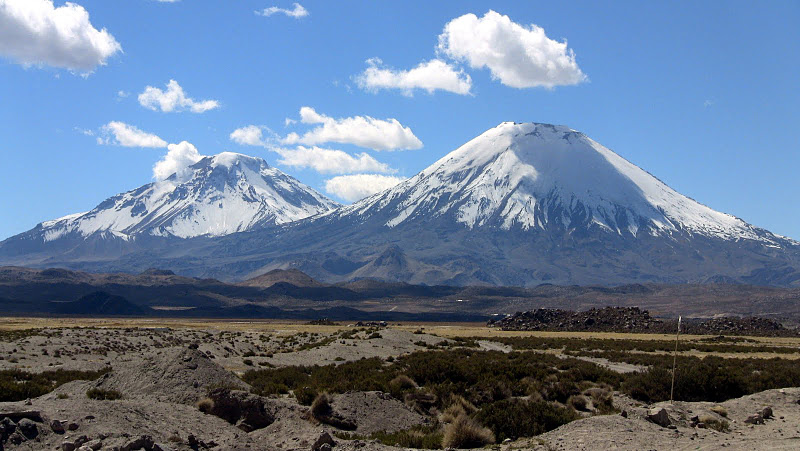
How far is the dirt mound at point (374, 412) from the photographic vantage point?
2114cm

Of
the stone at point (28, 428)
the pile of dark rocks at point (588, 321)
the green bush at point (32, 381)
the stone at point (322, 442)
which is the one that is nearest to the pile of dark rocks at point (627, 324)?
the pile of dark rocks at point (588, 321)

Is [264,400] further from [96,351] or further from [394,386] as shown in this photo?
[96,351]

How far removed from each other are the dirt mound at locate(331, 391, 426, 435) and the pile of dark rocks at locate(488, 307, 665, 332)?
208 ft

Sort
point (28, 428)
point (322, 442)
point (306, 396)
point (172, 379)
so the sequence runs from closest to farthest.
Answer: point (28, 428) < point (322, 442) < point (306, 396) < point (172, 379)

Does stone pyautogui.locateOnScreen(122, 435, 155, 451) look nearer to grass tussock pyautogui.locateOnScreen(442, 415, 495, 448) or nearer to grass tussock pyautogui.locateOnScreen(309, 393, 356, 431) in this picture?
grass tussock pyautogui.locateOnScreen(309, 393, 356, 431)

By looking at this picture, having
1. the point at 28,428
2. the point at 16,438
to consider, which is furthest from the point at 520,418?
the point at 16,438

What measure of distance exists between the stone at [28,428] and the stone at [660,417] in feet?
47.1

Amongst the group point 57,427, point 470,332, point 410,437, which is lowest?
point 470,332

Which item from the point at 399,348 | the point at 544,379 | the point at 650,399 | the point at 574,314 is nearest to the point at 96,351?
the point at 399,348

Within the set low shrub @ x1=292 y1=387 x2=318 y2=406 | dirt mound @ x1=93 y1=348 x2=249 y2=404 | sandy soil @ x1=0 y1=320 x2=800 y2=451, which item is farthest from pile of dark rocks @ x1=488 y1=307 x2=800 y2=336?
dirt mound @ x1=93 y1=348 x2=249 y2=404

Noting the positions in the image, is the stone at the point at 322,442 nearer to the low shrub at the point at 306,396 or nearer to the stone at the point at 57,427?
the stone at the point at 57,427

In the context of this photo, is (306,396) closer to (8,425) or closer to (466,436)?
(466,436)

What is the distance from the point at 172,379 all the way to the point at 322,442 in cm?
907

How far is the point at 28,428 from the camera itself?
1562 centimetres
